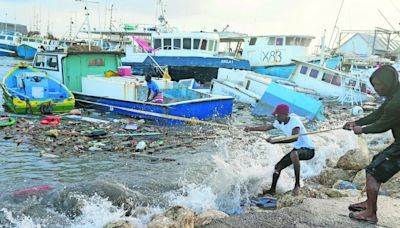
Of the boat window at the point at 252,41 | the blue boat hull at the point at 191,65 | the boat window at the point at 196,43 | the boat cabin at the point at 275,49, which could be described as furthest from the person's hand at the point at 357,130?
the boat window at the point at 252,41

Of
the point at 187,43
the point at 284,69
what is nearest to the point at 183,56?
the point at 187,43

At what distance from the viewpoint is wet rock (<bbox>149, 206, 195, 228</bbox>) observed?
16.2ft

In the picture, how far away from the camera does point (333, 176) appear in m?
8.34

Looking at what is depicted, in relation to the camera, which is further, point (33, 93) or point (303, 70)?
point (303, 70)

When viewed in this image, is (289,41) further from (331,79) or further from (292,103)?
(292,103)

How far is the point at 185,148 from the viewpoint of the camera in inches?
446

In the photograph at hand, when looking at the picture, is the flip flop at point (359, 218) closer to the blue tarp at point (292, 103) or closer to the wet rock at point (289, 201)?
the wet rock at point (289, 201)

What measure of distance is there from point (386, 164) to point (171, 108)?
9.84 metres

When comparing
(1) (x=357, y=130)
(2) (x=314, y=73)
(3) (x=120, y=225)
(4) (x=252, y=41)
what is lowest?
(3) (x=120, y=225)

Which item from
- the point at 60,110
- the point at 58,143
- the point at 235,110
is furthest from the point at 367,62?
the point at 58,143

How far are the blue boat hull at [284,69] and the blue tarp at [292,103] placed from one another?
11.7 meters

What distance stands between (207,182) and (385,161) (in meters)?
3.53

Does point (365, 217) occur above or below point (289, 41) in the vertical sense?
below

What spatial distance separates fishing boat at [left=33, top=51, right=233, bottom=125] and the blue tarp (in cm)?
251
